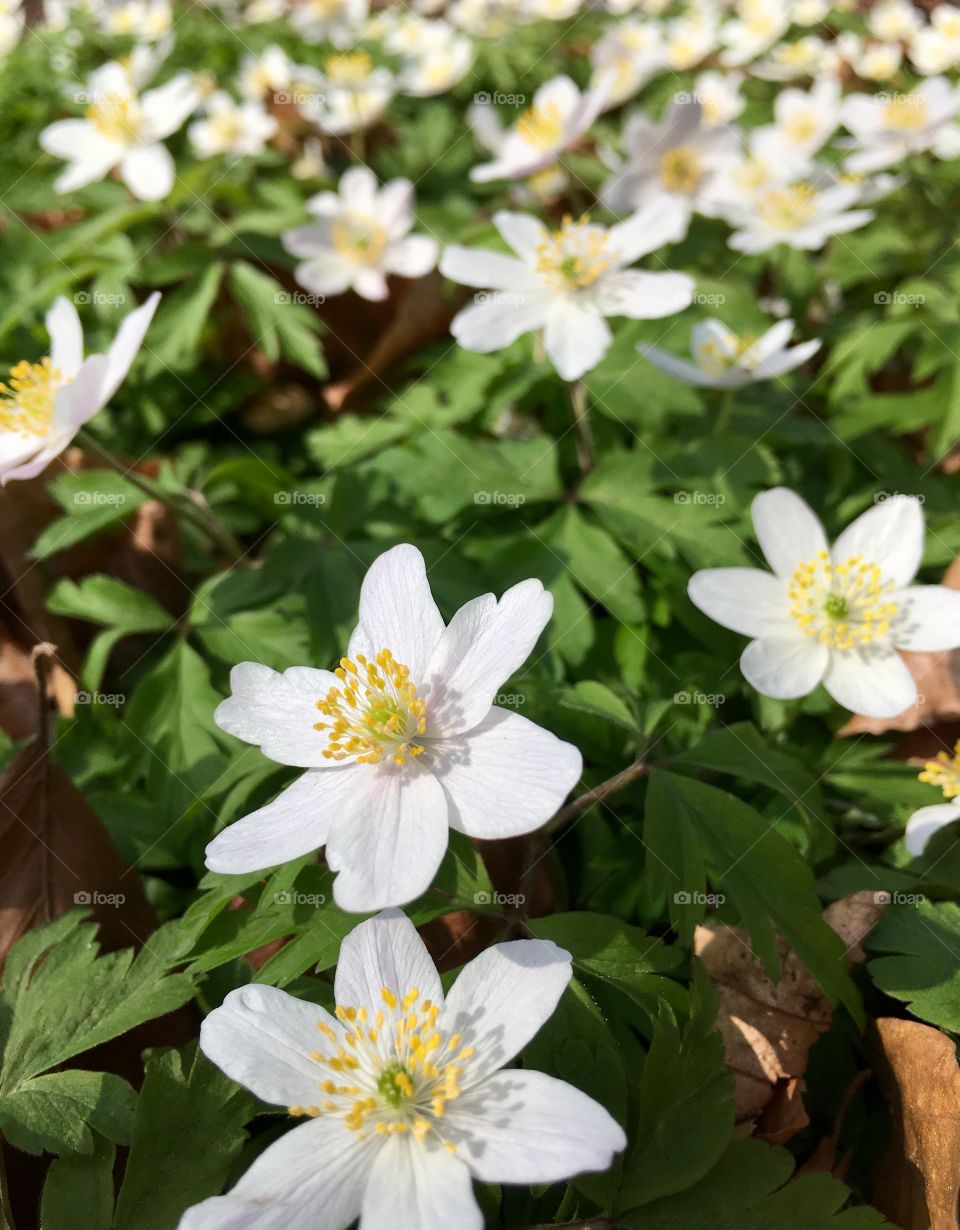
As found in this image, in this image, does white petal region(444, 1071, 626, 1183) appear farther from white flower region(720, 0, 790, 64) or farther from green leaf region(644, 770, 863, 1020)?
white flower region(720, 0, 790, 64)

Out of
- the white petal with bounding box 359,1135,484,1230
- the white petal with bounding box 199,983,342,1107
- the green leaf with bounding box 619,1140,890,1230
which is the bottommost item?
the green leaf with bounding box 619,1140,890,1230

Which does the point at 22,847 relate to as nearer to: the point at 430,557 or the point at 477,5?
the point at 430,557

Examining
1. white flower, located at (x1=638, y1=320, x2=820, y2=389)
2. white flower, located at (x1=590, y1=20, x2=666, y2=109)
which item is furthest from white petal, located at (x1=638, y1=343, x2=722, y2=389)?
white flower, located at (x1=590, y1=20, x2=666, y2=109)

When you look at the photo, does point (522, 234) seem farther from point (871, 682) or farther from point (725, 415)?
point (871, 682)

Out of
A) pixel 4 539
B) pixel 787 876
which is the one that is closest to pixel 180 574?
pixel 4 539

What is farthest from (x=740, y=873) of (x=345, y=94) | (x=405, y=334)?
(x=345, y=94)

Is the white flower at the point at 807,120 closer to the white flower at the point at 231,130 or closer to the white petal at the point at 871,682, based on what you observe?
the white flower at the point at 231,130
